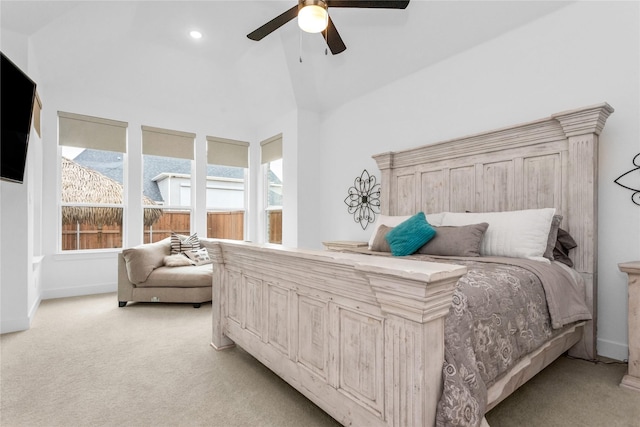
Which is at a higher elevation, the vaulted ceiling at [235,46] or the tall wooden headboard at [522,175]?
the vaulted ceiling at [235,46]

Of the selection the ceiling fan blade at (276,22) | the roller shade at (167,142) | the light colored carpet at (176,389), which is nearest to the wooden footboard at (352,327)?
the light colored carpet at (176,389)

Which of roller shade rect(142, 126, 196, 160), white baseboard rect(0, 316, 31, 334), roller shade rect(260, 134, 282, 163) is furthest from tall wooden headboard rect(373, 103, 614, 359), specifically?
white baseboard rect(0, 316, 31, 334)

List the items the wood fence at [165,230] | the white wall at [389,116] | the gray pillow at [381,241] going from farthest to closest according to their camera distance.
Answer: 1. the wood fence at [165,230]
2. the gray pillow at [381,241]
3. the white wall at [389,116]

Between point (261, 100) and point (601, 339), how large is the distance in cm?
488

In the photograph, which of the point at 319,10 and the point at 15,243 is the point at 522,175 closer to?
the point at 319,10

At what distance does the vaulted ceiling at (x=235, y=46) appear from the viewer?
3023 millimetres

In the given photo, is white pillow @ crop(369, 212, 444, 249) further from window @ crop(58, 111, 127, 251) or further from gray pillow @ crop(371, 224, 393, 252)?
window @ crop(58, 111, 127, 251)

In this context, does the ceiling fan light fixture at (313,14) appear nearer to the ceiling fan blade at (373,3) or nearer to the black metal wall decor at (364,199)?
the ceiling fan blade at (373,3)

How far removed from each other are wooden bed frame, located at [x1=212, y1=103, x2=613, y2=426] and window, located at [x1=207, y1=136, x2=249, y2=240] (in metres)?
3.24

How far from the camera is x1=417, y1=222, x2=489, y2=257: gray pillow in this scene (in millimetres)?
2326

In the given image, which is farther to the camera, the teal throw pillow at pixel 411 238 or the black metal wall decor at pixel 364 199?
the black metal wall decor at pixel 364 199

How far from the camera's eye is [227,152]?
5.66 metres

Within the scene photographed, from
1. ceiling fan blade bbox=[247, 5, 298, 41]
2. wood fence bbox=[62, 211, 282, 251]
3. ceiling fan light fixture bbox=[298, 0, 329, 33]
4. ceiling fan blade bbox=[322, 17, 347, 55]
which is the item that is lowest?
wood fence bbox=[62, 211, 282, 251]

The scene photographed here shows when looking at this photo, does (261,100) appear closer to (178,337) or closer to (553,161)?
(178,337)
